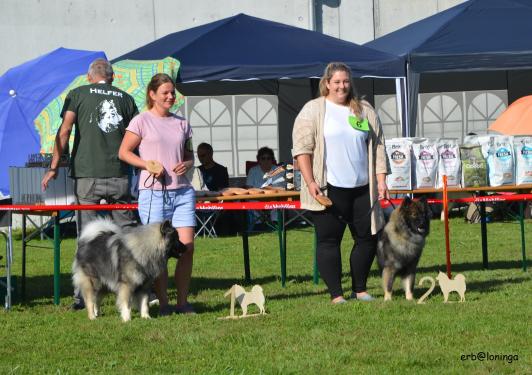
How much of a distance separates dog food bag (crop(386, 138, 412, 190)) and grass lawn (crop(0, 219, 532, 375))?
797mm

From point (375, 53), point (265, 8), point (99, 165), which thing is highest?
point (265, 8)

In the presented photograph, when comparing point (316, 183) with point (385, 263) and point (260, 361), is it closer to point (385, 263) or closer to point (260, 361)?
point (385, 263)

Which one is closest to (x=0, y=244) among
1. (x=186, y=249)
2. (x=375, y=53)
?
(x=375, y=53)

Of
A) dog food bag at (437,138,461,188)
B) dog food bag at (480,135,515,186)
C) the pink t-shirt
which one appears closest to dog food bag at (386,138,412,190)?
dog food bag at (437,138,461,188)

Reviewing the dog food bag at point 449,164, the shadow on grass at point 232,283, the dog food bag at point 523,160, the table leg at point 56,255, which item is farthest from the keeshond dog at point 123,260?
the dog food bag at point 523,160

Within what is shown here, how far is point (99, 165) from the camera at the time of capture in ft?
23.7

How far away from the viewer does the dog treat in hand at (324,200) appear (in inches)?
268

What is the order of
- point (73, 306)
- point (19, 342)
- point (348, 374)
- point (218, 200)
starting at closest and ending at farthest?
point (348, 374), point (19, 342), point (73, 306), point (218, 200)

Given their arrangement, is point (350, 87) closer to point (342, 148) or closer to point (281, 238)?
point (342, 148)

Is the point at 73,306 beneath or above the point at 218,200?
beneath

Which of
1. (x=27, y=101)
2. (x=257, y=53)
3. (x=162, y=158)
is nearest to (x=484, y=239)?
(x=162, y=158)

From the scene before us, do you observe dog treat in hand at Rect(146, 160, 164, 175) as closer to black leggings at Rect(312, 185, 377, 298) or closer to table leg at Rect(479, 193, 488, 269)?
black leggings at Rect(312, 185, 377, 298)

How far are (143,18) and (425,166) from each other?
29.2ft

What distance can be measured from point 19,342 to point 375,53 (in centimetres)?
734
